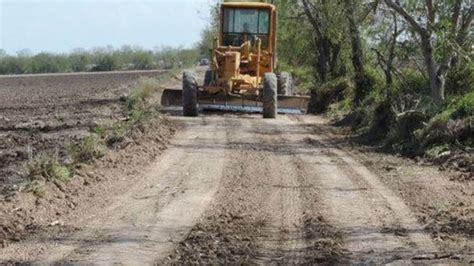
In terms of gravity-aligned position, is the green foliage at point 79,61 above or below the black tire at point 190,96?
below

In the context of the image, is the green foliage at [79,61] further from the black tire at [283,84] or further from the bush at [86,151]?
the bush at [86,151]

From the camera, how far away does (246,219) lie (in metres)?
9.28

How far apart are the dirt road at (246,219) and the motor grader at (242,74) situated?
25.1 ft

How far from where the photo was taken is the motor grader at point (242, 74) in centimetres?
2277

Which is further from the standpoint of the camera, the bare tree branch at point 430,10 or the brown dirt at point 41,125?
the bare tree branch at point 430,10

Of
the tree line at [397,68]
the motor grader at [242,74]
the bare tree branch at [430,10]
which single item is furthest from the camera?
the motor grader at [242,74]

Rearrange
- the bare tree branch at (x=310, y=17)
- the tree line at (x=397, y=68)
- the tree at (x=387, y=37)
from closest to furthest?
the tree line at (x=397, y=68) < the tree at (x=387, y=37) < the bare tree branch at (x=310, y=17)

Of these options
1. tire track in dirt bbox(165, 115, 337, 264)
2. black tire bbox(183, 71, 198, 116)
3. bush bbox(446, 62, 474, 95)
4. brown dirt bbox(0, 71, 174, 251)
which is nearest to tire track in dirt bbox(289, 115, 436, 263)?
tire track in dirt bbox(165, 115, 337, 264)

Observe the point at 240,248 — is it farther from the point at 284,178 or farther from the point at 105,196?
the point at 284,178

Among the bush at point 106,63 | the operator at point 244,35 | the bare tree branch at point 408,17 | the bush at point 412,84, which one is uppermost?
the bare tree branch at point 408,17

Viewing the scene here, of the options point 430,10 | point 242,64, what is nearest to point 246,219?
point 430,10

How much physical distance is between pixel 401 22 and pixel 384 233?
43.9 ft

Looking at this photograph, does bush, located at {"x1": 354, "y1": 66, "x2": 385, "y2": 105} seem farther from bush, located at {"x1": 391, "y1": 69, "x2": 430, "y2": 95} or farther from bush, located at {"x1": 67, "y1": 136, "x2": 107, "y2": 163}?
bush, located at {"x1": 67, "y1": 136, "x2": 107, "y2": 163}

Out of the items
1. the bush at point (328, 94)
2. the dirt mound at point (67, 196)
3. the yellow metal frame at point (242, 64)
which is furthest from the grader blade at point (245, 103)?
the dirt mound at point (67, 196)
